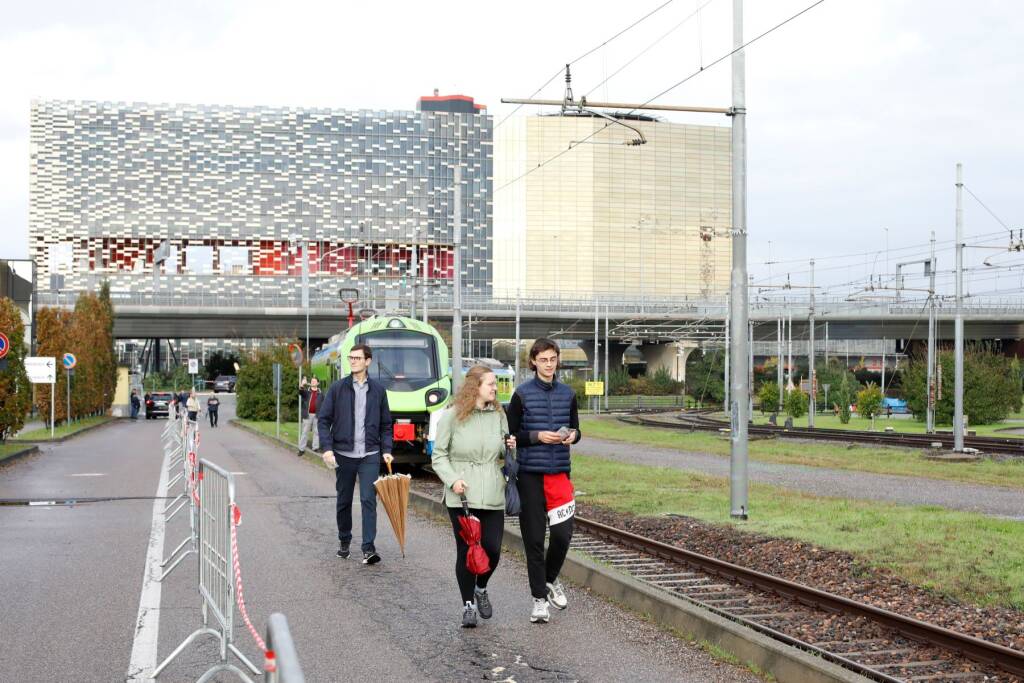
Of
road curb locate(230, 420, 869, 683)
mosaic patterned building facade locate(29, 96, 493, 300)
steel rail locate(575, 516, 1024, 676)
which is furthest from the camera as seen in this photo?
mosaic patterned building facade locate(29, 96, 493, 300)

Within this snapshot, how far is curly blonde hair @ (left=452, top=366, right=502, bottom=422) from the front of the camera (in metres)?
8.86

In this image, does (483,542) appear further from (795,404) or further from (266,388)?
(266,388)

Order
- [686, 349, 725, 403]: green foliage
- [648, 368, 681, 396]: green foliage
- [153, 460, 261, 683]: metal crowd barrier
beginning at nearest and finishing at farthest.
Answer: [153, 460, 261, 683]: metal crowd barrier, [686, 349, 725, 403]: green foliage, [648, 368, 681, 396]: green foliage

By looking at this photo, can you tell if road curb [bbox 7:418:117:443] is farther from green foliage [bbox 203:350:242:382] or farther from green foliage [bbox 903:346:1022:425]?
green foliage [bbox 203:350:242:382]

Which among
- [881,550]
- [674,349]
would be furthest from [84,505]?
[674,349]

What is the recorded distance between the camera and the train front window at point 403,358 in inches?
998

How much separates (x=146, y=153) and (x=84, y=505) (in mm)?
130389

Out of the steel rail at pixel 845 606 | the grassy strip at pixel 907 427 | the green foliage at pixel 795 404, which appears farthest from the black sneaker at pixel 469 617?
the green foliage at pixel 795 404

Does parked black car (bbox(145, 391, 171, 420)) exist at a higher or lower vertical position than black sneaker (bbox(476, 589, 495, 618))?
lower

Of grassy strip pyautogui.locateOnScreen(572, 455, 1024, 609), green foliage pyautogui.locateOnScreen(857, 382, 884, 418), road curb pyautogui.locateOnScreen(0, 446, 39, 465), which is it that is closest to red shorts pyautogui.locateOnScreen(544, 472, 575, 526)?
grassy strip pyautogui.locateOnScreen(572, 455, 1024, 609)

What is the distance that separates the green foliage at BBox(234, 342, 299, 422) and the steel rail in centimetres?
4787

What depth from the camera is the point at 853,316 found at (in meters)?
97.2

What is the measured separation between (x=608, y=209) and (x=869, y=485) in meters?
124

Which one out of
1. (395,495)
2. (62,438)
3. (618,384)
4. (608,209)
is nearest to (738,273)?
(395,495)
